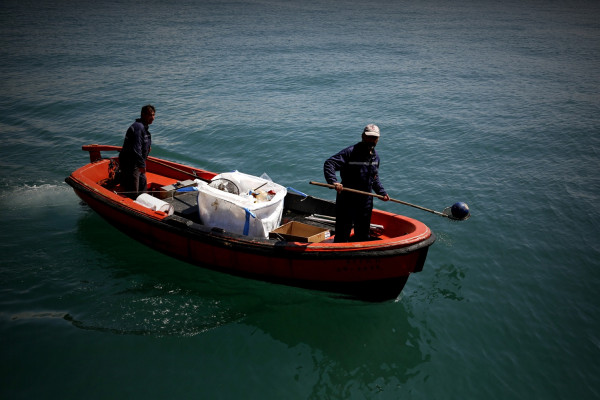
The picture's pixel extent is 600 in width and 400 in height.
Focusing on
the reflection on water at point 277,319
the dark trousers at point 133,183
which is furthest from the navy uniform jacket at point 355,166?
the dark trousers at point 133,183

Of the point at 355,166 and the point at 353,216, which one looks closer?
the point at 355,166

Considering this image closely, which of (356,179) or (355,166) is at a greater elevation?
(355,166)

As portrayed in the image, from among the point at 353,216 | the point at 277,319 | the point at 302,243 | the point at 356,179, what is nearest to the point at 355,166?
the point at 356,179

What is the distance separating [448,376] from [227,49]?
3110 centimetres

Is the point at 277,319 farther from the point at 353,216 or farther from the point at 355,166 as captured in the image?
the point at 355,166

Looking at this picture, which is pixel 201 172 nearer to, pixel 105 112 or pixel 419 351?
pixel 419 351

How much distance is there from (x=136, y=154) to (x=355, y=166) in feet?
15.0

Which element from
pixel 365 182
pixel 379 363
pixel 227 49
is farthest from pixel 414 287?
pixel 227 49

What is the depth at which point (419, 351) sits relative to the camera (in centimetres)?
647

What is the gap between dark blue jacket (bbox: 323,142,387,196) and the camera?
6155mm

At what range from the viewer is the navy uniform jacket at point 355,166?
6156 millimetres

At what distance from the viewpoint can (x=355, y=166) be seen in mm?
6262

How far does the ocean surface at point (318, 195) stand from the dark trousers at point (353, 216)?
1296 mm

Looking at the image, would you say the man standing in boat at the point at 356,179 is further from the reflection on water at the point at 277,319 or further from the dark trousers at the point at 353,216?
the reflection on water at the point at 277,319
